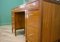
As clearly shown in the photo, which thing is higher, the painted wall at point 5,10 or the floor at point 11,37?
the painted wall at point 5,10

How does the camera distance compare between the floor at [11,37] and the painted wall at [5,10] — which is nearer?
the floor at [11,37]

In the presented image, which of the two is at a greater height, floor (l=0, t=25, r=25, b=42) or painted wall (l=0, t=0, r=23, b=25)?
painted wall (l=0, t=0, r=23, b=25)

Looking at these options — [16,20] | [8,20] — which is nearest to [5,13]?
[8,20]

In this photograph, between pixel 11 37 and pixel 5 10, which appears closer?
pixel 11 37

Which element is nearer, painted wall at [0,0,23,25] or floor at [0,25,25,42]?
floor at [0,25,25,42]

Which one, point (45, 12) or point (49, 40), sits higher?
point (45, 12)

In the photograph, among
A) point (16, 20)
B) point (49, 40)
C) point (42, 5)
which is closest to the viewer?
point (42, 5)

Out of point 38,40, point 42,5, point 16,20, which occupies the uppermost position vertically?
point 42,5

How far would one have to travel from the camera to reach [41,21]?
4.85ft

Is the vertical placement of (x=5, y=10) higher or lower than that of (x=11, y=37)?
higher

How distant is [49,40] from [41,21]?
0.30 m

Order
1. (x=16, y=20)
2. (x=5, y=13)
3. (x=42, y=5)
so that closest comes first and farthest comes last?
1. (x=42, y=5)
2. (x=16, y=20)
3. (x=5, y=13)

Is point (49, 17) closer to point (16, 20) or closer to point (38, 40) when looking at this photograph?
point (38, 40)

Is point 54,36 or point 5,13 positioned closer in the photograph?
point 54,36
